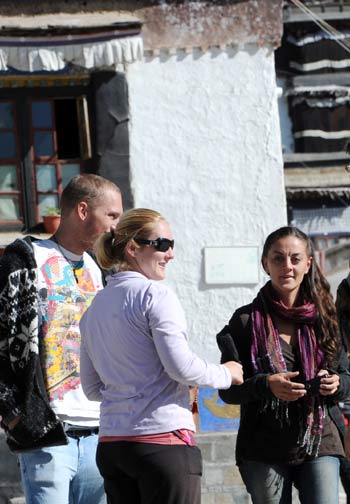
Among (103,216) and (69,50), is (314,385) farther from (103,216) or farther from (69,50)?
(69,50)

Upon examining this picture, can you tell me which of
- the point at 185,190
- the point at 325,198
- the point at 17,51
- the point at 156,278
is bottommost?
the point at 325,198

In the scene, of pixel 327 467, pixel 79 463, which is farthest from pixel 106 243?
pixel 327 467

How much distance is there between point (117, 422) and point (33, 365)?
1.86 ft

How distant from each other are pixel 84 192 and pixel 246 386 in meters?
1.04

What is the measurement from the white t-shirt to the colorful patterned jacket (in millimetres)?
54

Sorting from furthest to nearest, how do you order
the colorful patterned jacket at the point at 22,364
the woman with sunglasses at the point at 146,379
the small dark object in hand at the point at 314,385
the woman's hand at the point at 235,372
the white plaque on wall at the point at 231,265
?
the white plaque on wall at the point at 231,265 → the small dark object in hand at the point at 314,385 → the colorful patterned jacket at the point at 22,364 → the woman's hand at the point at 235,372 → the woman with sunglasses at the point at 146,379

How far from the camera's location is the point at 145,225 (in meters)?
3.99

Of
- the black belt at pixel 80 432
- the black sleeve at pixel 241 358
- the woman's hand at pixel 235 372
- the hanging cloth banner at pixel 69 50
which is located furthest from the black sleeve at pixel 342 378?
the hanging cloth banner at pixel 69 50

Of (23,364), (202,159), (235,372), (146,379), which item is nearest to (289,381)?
(235,372)

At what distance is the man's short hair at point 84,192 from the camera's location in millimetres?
4473

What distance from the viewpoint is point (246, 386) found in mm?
4422

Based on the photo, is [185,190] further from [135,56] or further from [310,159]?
[310,159]

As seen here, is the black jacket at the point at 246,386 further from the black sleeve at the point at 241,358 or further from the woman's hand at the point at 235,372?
the woman's hand at the point at 235,372

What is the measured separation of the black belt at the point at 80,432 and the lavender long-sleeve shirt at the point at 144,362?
45 centimetres
